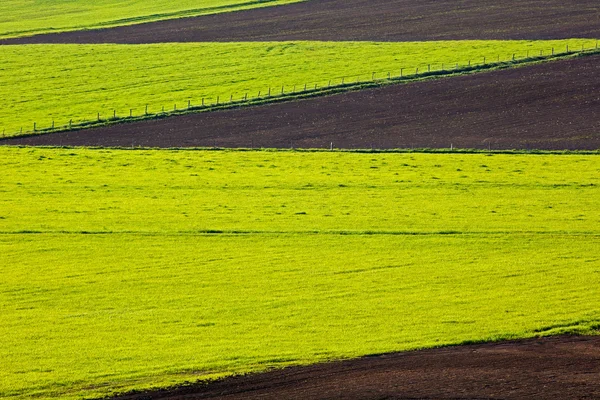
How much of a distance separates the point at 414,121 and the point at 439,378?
3313 cm

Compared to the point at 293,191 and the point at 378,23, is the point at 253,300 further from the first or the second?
the point at 378,23

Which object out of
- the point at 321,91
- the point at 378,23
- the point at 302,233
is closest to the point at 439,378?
the point at 302,233

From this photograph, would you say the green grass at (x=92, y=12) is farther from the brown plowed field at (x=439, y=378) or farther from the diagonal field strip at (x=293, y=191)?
the brown plowed field at (x=439, y=378)

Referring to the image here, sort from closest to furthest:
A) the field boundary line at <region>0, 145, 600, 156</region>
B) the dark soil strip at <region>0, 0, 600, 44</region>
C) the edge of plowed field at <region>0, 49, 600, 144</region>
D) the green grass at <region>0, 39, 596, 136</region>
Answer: the field boundary line at <region>0, 145, 600, 156</region>
the edge of plowed field at <region>0, 49, 600, 144</region>
the green grass at <region>0, 39, 596, 136</region>
the dark soil strip at <region>0, 0, 600, 44</region>

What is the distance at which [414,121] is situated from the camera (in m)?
54.1

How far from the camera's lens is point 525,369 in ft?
73.6

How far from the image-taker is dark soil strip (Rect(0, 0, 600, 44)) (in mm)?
75812

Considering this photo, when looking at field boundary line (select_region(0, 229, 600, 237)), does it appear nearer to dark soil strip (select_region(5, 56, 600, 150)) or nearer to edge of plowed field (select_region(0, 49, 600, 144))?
dark soil strip (select_region(5, 56, 600, 150))

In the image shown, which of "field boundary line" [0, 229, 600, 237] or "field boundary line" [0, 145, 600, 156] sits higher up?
"field boundary line" [0, 145, 600, 156]

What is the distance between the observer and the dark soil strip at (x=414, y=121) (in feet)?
166

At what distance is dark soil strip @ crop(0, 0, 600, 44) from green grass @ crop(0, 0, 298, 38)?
3590mm

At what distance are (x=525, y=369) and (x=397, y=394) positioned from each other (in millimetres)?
3007

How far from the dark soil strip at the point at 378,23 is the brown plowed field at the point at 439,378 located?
5212cm

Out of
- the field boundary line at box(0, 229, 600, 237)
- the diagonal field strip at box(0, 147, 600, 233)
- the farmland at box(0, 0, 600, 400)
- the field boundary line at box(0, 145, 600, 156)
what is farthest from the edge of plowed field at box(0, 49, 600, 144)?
the field boundary line at box(0, 229, 600, 237)
